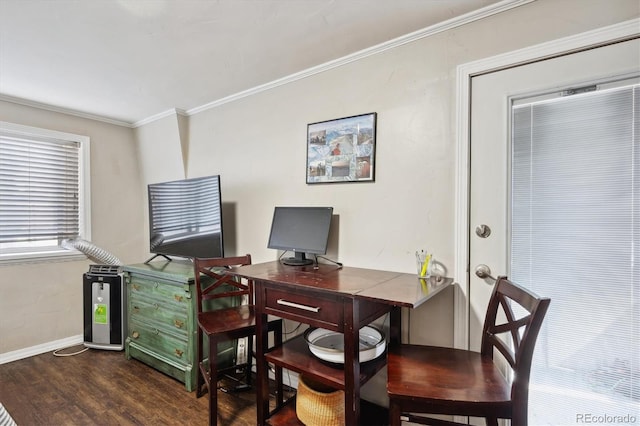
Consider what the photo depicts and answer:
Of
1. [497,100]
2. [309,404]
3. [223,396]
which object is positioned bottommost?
[223,396]

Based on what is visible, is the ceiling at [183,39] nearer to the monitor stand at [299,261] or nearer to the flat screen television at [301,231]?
the flat screen television at [301,231]

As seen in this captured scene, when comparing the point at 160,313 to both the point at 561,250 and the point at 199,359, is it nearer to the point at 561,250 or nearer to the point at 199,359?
the point at 199,359

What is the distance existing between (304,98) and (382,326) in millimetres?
1669

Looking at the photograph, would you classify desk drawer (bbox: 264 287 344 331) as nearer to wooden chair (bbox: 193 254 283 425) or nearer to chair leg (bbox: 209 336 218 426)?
wooden chair (bbox: 193 254 283 425)

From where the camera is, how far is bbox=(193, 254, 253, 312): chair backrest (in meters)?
2.16

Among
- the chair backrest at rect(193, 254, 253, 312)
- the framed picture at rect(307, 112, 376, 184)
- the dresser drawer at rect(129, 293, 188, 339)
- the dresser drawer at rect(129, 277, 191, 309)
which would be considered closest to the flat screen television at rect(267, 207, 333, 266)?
the framed picture at rect(307, 112, 376, 184)

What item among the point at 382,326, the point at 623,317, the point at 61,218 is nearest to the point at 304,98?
the point at 382,326

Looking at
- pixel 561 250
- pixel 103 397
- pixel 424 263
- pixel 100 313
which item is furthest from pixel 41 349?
pixel 561 250

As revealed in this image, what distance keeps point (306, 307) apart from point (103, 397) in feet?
5.80

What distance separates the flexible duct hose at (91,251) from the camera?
304cm

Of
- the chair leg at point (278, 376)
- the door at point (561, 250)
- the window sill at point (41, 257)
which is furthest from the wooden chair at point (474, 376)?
the window sill at point (41, 257)

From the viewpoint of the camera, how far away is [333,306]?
143 centimetres

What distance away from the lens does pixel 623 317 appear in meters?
1.30

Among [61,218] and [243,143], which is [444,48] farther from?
[61,218]
